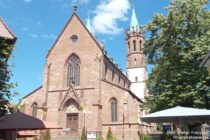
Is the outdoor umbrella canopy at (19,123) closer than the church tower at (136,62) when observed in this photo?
Yes

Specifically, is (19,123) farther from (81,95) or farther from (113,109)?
(81,95)

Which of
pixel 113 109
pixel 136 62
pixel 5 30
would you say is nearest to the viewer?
pixel 5 30

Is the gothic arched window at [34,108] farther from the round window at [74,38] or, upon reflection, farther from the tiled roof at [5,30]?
the tiled roof at [5,30]

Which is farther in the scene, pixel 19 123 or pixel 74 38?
pixel 74 38

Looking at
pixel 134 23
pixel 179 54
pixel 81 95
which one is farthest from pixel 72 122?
pixel 134 23

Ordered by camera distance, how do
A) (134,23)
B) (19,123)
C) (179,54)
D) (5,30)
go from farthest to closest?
(134,23), (179,54), (5,30), (19,123)

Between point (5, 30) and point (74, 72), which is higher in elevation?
point (74, 72)

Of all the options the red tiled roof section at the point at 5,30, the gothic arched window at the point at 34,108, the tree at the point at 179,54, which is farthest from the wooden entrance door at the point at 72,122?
the red tiled roof section at the point at 5,30

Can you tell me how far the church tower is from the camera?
52.0 m

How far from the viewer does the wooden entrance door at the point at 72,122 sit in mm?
28522

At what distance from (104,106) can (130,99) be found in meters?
3.65

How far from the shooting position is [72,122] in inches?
1142

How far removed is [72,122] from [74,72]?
7.12m

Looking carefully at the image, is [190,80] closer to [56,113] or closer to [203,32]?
[203,32]
